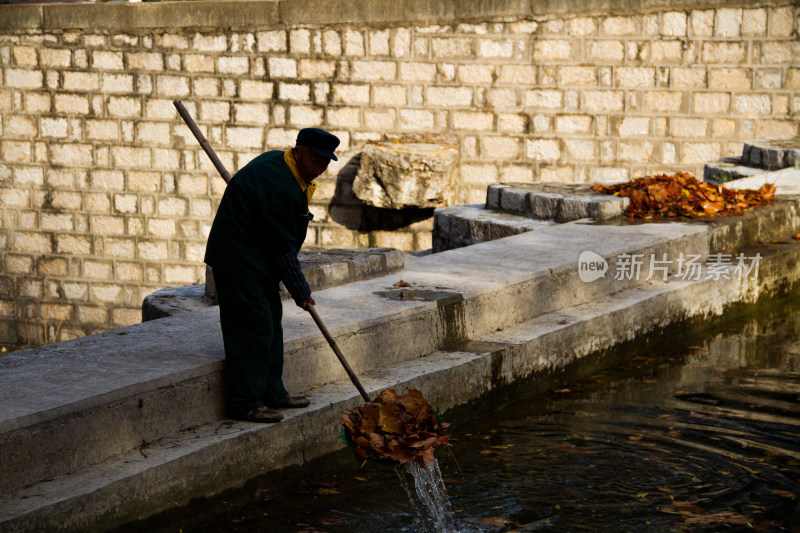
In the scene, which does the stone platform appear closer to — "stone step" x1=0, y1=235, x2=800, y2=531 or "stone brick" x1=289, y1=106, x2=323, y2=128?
"stone step" x1=0, y1=235, x2=800, y2=531

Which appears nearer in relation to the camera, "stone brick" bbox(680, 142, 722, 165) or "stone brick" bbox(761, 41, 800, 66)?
"stone brick" bbox(761, 41, 800, 66)

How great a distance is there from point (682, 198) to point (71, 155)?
8.42 metres

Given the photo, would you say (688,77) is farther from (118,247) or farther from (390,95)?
(118,247)

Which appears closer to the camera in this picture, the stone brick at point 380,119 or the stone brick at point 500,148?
the stone brick at point 500,148

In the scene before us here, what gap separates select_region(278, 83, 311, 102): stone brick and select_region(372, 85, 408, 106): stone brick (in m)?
0.84

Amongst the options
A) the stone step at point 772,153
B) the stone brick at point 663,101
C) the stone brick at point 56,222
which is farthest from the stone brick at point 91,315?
the stone step at point 772,153

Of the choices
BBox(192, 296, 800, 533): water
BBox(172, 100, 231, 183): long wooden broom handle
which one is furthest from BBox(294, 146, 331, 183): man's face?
BBox(192, 296, 800, 533): water

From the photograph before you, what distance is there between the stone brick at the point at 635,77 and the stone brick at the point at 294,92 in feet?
11.8

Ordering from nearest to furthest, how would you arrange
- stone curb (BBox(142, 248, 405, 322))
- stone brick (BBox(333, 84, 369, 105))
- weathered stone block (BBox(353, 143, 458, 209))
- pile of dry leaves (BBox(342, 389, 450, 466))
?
1. pile of dry leaves (BBox(342, 389, 450, 466))
2. stone curb (BBox(142, 248, 405, 322))
3. weathered stone block (BBox(353, 143, 458, 209))
4. stone brick (BBox(333, 84, 369, 105))

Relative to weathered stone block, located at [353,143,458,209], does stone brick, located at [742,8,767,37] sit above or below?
above

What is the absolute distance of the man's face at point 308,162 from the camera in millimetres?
4164

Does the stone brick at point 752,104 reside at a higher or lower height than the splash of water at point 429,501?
higher

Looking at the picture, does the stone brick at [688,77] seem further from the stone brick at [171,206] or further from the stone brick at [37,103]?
the stone brick at [37,103]

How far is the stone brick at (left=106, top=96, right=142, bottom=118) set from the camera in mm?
12773
